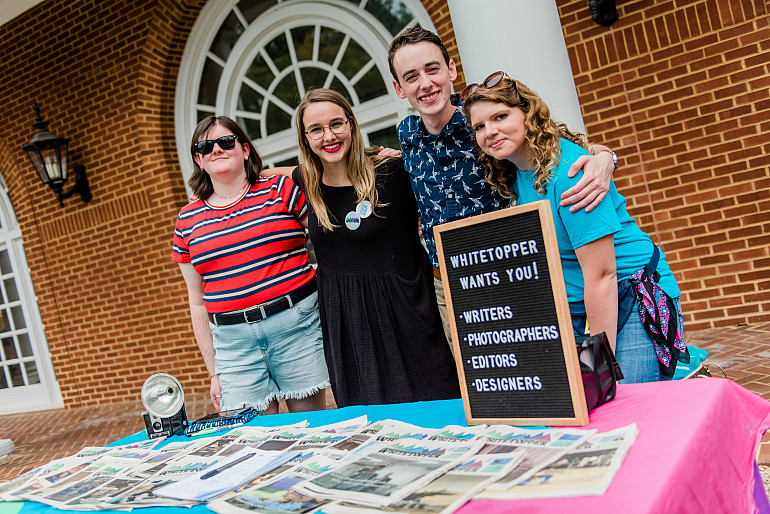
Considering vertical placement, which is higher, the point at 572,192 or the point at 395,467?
the point at 572,192

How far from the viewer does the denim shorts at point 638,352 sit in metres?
1.77

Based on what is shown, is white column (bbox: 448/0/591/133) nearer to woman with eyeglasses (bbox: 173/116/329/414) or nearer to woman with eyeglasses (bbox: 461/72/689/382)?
woman with eyeglasses (bbox: 173/116/329/414)

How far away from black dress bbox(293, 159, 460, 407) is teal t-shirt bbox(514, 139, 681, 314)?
70cm

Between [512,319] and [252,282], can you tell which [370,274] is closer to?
[252,282]

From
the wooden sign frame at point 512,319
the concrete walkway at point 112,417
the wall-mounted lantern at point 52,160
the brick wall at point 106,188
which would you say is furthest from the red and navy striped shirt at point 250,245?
the wall-mounted lantern at point 52,160

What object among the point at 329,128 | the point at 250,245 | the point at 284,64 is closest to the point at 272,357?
the point at 250,245

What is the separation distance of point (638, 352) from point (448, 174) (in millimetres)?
869

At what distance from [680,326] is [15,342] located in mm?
8959

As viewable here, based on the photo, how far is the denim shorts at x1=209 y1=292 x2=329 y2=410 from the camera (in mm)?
2570

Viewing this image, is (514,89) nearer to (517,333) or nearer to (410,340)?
(517,333)

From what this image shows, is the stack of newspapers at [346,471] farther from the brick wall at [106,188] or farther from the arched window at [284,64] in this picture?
the brick wall at [106,188]

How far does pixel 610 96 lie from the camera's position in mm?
4727

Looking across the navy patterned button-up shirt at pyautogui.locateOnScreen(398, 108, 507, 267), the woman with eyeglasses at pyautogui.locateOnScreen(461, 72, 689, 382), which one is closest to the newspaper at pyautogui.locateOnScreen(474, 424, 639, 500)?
the woman with eyeglasses at pyautogui.locateOnScreen(461, 72, 689, 382)

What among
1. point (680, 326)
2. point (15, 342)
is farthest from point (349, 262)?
point (15, 342)
